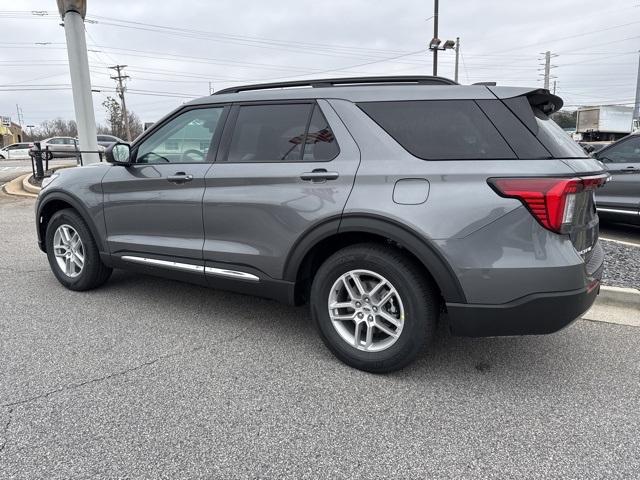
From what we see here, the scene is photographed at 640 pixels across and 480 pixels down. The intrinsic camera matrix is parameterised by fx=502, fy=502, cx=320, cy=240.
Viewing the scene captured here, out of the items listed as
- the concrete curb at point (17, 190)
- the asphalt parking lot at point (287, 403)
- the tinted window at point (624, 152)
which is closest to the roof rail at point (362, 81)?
the asphalt parking lot at point (287, 403)

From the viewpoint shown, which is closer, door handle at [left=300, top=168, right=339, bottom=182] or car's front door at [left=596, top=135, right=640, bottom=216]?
door handle at [left=300, top=168, right=339, bottom=182]

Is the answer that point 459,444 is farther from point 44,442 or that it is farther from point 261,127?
point 261,127

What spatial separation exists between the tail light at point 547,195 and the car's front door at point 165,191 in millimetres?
2171

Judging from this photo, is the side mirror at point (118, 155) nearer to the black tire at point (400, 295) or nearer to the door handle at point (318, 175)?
the door handle at point (318, 175)

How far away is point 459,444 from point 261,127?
2.40 metres

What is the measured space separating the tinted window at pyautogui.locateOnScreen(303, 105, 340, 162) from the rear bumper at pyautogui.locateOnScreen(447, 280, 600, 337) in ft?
3.96

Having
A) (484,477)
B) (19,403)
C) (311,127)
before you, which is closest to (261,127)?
(311,127)

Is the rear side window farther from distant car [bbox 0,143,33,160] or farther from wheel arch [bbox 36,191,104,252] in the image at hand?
distant car [bbox 0,143,33,160]

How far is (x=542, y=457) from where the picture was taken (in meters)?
2.38

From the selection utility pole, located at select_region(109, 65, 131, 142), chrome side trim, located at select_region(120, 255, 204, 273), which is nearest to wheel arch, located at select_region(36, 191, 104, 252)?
chrome side trim, located at select_region(120, 255, 204, 273)

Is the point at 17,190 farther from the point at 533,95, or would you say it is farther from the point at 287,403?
the point at 533,95

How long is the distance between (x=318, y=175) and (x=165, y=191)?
1444 mm

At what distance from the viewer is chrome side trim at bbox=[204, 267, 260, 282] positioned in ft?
11.6

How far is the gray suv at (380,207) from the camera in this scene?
2.70 m
